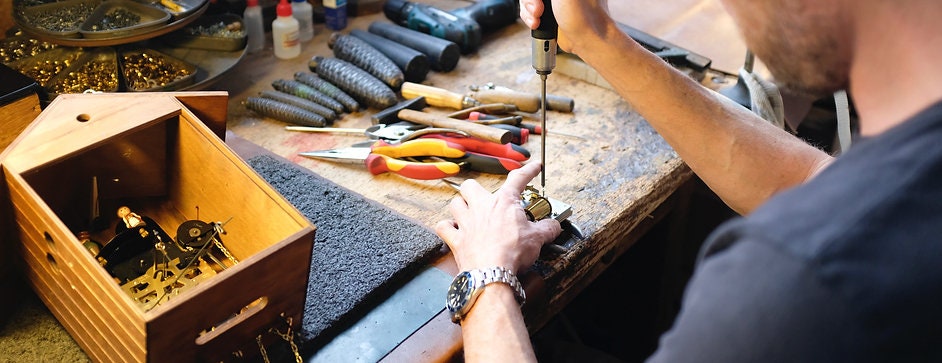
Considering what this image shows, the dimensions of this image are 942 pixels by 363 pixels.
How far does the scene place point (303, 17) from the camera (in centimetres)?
196

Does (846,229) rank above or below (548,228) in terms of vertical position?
above

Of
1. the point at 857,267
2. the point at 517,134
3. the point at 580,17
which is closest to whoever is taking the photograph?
the point at 857,267

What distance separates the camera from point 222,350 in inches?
38.0

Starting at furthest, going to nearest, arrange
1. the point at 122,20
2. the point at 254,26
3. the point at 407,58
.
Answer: the point at 254,26
the point at 407,58
the point at 122,20

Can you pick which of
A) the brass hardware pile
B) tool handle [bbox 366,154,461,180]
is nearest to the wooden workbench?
tool handle [bbox 366,154,461,180]

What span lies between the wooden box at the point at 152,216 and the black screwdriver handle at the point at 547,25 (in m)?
0.47

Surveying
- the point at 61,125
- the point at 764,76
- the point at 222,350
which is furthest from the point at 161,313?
the point at 764,76

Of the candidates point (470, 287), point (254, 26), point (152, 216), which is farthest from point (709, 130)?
point (254, 26)

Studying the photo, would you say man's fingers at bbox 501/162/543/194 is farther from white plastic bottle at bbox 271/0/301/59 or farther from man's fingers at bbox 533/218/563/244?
white plastic bottle at bbox 271/0/301/59

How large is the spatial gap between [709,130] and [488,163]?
1.25 feet

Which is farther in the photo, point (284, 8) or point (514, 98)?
point (284, 8)

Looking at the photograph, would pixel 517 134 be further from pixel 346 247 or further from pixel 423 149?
pixel 346 247

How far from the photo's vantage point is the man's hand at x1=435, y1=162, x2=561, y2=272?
3.79 ft

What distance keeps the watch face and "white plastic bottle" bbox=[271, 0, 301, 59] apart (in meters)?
0.96
